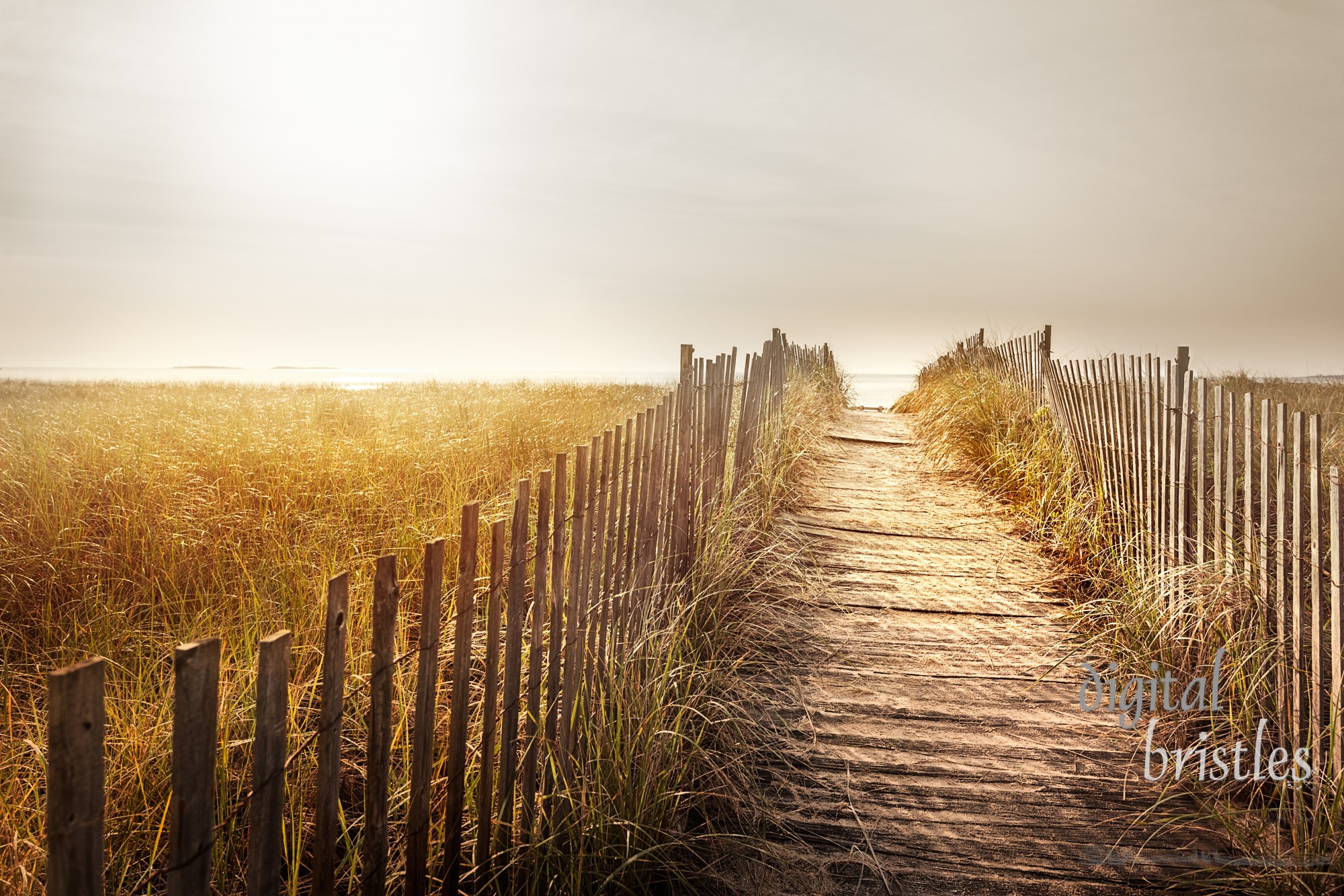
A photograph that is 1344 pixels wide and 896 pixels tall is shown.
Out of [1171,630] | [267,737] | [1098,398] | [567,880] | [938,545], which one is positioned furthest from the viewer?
[938,545]

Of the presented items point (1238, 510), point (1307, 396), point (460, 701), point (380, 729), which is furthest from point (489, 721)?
point (1307, 396)

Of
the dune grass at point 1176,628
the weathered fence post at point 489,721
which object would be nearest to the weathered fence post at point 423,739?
the weathered fence post at point 489,721

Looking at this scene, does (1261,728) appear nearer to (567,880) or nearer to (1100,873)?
(1100,873)

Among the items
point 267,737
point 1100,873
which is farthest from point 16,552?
point 1100,873

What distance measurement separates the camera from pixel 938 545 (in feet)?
19.4

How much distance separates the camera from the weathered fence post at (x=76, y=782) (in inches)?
34.6

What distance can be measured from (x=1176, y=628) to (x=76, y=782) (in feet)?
13.7

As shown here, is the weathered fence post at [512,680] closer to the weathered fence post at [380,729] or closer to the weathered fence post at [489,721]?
the weathered fence post at [489,721]

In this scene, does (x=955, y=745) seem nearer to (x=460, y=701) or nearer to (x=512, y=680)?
(x=512, y=680)

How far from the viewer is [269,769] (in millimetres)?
1230

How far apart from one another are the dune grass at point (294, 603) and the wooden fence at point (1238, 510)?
210cm

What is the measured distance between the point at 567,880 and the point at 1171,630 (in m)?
3.07

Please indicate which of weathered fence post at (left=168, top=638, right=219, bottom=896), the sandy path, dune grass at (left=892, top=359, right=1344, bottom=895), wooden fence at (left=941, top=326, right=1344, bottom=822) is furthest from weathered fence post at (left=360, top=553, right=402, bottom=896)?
wooden fence at (left=941, top=326, right=1344, bottom=822)

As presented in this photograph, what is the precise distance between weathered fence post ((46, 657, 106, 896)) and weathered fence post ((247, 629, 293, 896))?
22 centimetres
